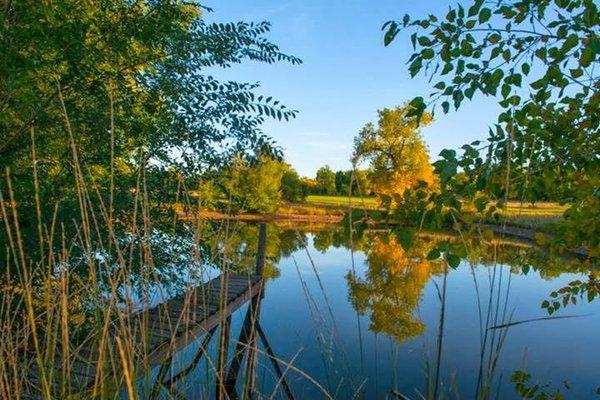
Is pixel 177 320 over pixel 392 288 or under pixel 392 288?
over

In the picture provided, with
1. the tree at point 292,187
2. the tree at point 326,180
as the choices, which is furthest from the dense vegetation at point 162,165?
the tree at point 326,180

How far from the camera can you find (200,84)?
197 inches

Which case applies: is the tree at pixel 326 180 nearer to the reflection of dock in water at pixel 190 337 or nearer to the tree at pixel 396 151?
the tree at pixel 396 151

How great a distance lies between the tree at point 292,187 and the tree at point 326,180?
30.3 ft

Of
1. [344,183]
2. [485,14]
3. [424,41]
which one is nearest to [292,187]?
[424,41]

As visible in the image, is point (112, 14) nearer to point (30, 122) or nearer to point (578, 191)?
point (30, 122)

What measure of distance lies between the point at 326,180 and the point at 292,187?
23024mm

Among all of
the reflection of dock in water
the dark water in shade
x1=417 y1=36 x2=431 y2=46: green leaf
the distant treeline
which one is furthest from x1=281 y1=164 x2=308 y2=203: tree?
x1=417 y1=36 x2=431 y2=46: green leaf

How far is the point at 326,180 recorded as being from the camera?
3031 inches

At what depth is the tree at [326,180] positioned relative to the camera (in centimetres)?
7343

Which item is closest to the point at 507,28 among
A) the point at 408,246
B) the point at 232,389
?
the point at 408,246

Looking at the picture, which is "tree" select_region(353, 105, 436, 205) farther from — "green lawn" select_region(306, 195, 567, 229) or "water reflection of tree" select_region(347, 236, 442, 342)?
"water reflection of tree" select_region(347, 236, 442, 342)

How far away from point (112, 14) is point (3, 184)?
5.94 ft

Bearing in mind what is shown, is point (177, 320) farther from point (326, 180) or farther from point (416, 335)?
point (326, 180)
